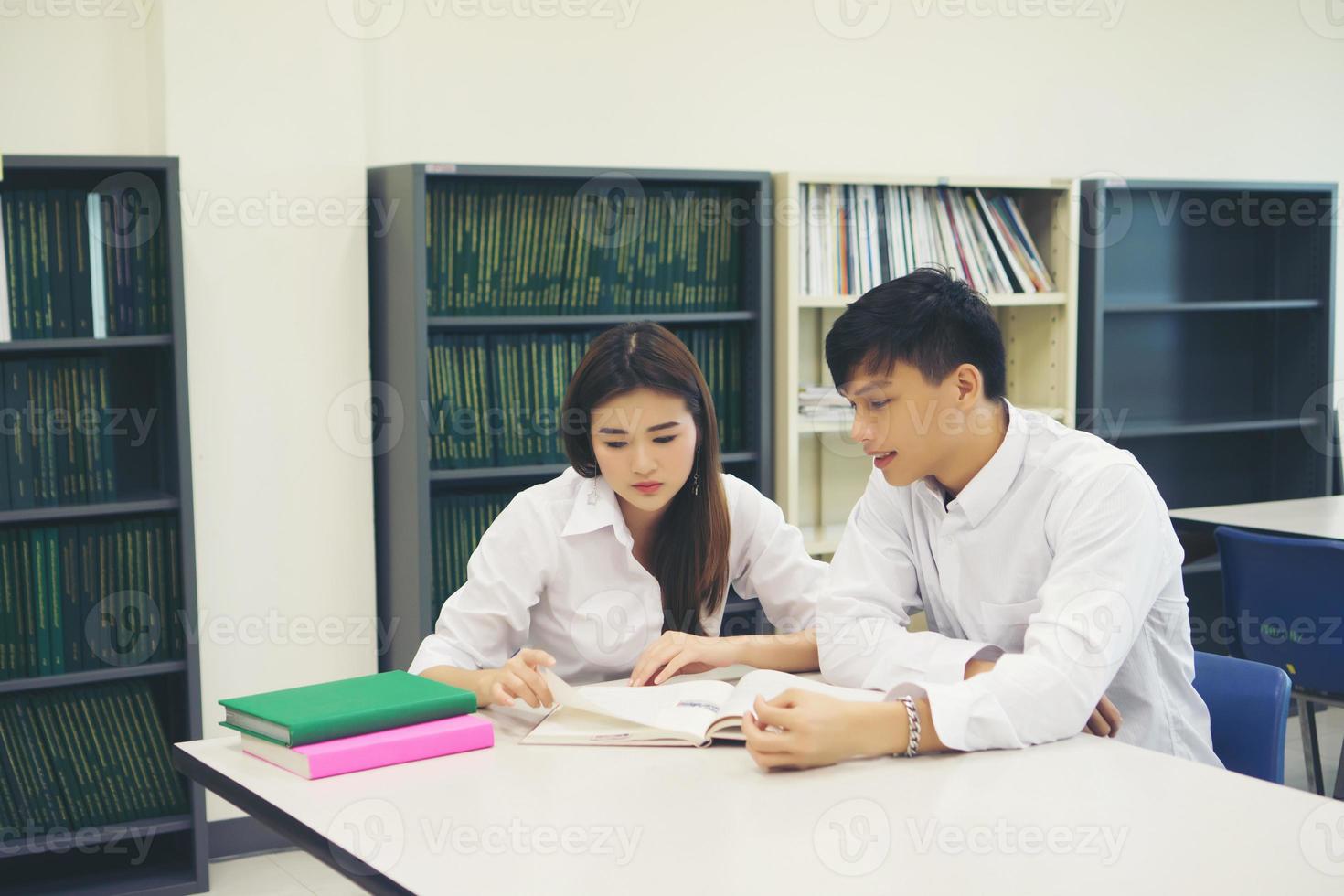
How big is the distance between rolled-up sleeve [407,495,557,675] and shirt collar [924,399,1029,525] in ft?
2.24

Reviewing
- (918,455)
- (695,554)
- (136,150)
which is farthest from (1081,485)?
(136,150)

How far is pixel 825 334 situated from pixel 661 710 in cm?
232

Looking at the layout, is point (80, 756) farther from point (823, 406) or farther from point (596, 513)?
point (823, 406)

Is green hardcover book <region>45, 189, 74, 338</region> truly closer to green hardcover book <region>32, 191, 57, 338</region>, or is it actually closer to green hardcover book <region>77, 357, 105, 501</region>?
green hardcover book <region>32, 191, 57, 338</region>

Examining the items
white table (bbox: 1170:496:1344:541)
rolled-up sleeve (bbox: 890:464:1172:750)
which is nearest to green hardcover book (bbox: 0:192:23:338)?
rolled-up sleeve (bbox: 890:464:1172:750)

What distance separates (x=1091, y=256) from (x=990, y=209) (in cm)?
40

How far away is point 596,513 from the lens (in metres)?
2.22

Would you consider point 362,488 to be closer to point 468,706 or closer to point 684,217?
point 684,217

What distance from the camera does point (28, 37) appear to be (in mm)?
3172

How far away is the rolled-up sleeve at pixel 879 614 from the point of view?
1.81 meters

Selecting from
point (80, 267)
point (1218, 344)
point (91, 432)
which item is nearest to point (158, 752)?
point (91, 432)

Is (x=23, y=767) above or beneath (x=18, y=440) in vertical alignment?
beneath

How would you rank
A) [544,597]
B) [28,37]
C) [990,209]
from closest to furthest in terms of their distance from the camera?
1. [544,597]
2. [28,37]
3. [990,209]

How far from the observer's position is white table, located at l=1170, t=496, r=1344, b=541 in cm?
339
